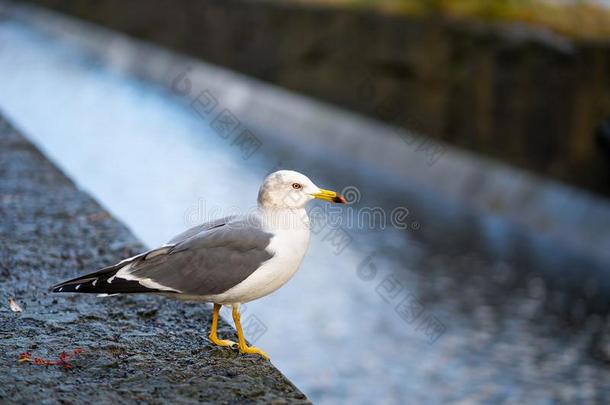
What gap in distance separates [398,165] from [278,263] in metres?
5.67

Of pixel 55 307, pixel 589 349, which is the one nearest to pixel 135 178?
pixel 589 349

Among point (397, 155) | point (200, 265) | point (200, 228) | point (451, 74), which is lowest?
point (200, 265)

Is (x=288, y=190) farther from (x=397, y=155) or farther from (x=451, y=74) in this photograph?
(x=397, y=155)

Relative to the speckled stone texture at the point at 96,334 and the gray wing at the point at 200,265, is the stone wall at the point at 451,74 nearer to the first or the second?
the speckled stone texture at the point at 96,334

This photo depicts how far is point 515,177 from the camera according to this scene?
23.3 ft

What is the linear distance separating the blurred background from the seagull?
1320mm

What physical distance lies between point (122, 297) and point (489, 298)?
2524 millimetres

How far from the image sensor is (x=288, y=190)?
8.05 ft

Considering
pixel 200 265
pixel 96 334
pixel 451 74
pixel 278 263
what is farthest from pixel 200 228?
pixel 451 74

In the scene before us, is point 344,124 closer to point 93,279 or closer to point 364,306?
point 364,306

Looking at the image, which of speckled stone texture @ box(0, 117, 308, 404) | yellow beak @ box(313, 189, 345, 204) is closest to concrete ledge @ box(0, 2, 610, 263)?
speckled stone texture @ box(0, 117, 308, 404)

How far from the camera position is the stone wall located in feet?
21.4

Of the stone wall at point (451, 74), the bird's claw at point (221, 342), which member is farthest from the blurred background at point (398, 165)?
the bird's claw at point (221, 342)

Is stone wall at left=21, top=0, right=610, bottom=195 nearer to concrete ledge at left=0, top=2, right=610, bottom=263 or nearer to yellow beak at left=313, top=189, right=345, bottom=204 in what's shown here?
concrete ledge at left=0, top=2, right=610, bottom=263
